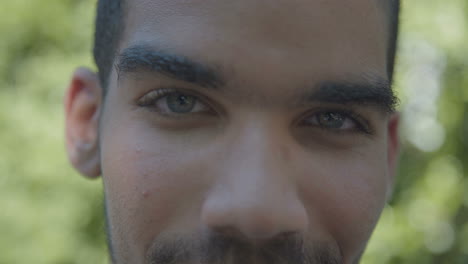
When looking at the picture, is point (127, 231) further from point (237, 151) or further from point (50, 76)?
point (50, 76)

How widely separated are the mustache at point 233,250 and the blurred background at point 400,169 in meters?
1.99

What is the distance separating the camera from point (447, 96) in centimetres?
332

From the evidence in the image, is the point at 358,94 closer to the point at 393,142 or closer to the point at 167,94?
the point at 167,94

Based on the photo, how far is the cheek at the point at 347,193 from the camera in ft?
4.54

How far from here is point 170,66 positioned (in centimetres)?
139

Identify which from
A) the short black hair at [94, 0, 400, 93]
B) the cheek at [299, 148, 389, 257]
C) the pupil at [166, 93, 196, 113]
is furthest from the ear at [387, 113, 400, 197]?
the pupil at [166, 93, 196, 113]

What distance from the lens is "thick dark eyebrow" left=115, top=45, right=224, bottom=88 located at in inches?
53.7

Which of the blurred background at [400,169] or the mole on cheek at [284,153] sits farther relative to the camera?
the blurred background at [400,169]

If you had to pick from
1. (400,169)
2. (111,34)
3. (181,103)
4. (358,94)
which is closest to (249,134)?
(181,103)

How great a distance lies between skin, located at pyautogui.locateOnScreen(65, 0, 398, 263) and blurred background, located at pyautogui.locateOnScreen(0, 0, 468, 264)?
184 centimetres

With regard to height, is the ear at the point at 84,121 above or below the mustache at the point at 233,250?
above

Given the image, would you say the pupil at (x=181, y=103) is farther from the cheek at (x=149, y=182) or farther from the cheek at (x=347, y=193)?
the cheek at (x=347, y=193)

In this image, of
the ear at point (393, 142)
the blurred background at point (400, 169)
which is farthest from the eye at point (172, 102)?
the blurred background at point (400, 169)

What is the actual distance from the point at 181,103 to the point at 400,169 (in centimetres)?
230
